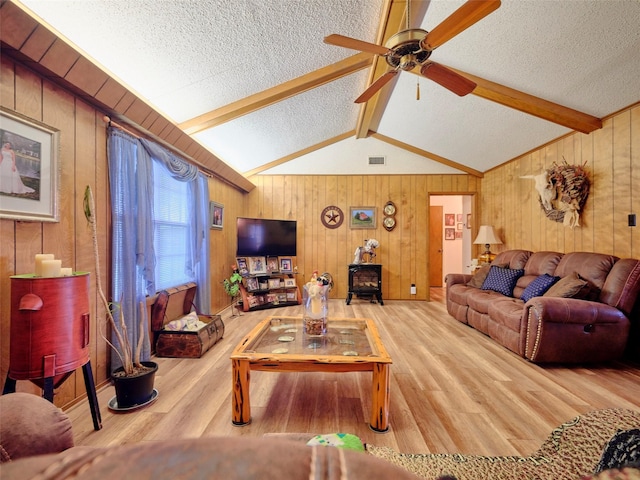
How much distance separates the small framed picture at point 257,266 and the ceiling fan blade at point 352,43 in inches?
136

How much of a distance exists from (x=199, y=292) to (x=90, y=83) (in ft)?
7.75

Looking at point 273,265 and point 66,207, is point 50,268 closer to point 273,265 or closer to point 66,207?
point 66,207

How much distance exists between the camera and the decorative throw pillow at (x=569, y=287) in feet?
8.42

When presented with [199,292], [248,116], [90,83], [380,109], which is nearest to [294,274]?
[199,292]

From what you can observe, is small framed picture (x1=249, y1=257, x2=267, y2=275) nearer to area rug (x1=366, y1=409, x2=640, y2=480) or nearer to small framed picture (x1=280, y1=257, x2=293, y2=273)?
small framed picture (x1=280, y1=257, x2=293, y2=273)

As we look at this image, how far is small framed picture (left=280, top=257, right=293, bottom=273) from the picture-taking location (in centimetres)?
493

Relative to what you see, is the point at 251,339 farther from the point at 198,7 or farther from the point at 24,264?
the point at 198,7

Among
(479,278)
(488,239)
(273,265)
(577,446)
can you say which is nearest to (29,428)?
(577,446)

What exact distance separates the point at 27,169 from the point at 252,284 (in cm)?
321

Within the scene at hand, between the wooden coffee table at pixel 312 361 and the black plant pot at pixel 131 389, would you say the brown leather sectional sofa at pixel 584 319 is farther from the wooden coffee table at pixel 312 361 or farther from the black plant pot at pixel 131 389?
the black plant pot at pixel 131 389

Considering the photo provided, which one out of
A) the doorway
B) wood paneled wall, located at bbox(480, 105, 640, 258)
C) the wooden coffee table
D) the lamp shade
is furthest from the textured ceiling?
the doorway

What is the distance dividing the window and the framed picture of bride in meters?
1.08

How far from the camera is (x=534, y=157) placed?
160 inches

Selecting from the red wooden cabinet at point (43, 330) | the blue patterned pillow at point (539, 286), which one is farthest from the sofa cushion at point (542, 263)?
the red wooden cabinet at point (43, 330)
